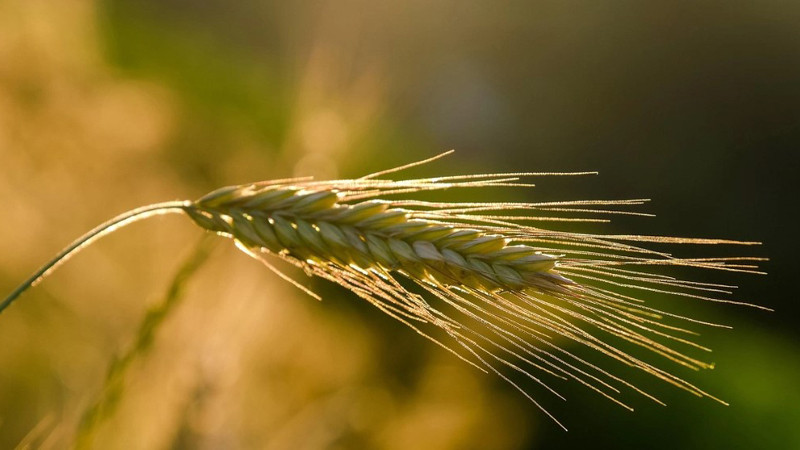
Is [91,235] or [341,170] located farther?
[341,170]

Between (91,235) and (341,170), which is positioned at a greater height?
(341,170)

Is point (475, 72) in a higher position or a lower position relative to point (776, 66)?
higher

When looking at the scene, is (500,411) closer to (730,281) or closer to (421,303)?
(421,303)

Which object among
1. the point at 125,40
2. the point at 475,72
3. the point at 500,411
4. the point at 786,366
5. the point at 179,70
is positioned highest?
the point at 125,40

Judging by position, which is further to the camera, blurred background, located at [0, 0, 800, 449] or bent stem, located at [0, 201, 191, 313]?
blurred background, located at [0, 0, 800, 449]

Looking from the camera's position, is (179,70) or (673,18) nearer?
(179,70)

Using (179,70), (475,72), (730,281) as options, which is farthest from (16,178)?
(475,72)

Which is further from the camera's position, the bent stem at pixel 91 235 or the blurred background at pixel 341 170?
the blurred background at pixel 341 170

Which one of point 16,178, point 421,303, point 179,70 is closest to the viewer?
point 421,303
